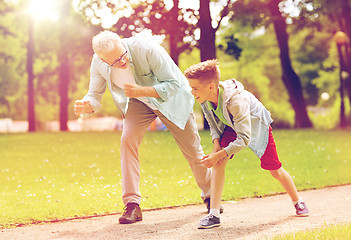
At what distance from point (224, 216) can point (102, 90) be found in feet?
5.89

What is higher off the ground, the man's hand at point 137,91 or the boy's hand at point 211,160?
the man's hand at point 137,91

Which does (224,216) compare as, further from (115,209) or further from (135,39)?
(135,39)

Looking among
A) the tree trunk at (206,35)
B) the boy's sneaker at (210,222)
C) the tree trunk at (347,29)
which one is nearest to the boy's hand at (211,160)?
the boy's sneaker at (210,222)

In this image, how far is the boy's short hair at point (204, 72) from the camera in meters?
4.76

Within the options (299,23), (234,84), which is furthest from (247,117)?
(299,23)

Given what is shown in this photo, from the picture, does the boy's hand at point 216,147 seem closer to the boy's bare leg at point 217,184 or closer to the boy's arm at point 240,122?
the boy's bare leg at point 217,184

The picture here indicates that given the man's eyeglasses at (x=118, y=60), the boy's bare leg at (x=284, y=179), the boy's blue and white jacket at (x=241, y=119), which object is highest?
the man's eyeglasses at (x=118, y=60)

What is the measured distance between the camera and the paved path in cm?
481

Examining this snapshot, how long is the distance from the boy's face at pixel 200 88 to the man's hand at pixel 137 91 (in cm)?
37

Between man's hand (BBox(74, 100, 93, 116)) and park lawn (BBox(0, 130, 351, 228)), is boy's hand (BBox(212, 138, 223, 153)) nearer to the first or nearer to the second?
man's hand (BBox(74, 100, 93, 116))

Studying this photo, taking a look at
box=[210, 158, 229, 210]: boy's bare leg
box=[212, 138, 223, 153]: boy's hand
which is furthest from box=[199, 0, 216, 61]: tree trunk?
box=[210, 158, 229, 210]: boy's bare leg

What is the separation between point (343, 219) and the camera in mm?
5312

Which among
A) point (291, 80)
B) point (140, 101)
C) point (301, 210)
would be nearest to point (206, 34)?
point (291, 80)

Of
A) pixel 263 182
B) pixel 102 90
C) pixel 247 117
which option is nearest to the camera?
pixel 247 117
